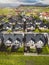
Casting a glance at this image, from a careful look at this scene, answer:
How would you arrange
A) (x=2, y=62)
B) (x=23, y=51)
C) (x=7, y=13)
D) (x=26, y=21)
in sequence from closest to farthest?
(x=2, y=62)
(x=23, y=51)
(x=26, y=21)
(x=7, y=13)

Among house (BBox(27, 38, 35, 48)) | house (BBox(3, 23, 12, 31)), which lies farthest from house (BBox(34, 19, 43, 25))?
house (BBox(27, 38, 35, 48))

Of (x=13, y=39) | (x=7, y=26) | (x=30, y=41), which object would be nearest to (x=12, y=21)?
(x=7, y=26)

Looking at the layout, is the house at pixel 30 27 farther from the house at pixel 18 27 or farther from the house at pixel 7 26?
the house at pixel 7 26

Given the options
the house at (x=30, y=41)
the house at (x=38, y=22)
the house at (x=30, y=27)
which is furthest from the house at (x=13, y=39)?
the house at (x=38, y=22)

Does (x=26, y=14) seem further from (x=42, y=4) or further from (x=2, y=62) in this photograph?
(x=2, y=62)

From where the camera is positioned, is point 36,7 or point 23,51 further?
point 36,7

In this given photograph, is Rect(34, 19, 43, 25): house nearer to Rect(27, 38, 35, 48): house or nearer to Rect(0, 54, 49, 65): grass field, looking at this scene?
Rect(27, 38, 35, 48): house

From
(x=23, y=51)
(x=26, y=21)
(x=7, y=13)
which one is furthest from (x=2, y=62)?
(x=7, y=13)

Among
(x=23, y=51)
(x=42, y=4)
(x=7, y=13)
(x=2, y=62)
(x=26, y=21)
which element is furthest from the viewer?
(x=42, y=4)
